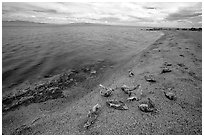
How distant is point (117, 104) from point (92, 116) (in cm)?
120

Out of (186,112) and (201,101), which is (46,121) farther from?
(201,101)

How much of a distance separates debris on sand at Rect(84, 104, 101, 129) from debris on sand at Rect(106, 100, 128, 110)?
19.5 inches

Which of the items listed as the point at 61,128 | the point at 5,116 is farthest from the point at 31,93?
the point at 61,128

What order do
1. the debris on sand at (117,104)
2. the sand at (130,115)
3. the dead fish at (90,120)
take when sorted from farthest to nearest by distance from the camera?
the debris on sand at (117,104) < the dead fish at (90,120) < the sand at (130,115)

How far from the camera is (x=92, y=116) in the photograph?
17.7 feet

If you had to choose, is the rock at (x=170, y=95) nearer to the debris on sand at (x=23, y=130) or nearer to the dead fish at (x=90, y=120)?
the dead fish at (x=90, y=120)

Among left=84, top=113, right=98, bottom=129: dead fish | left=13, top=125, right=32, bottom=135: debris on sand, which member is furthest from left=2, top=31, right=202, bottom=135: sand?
left=84, top=113, right=98, bottom=129: dead fish

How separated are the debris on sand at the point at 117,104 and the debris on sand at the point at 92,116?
0.49m

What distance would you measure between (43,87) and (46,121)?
3.71m

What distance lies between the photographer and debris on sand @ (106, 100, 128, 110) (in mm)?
5635

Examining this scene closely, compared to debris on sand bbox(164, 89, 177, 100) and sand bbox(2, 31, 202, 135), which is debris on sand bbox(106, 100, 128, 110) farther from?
debris on sand bbox(164, 89, 177, 100)

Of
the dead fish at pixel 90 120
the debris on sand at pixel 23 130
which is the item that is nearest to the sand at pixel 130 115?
the debris on sand at pixel 23 130

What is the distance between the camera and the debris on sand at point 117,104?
222 inches

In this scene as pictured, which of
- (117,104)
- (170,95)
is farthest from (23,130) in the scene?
(170,95)
